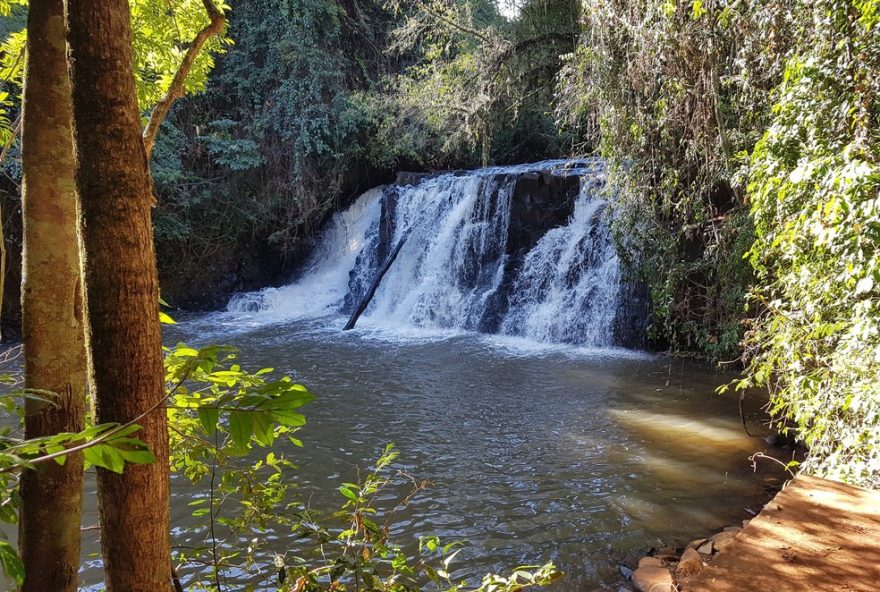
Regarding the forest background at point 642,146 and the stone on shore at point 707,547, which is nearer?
the forest background at point 642,146

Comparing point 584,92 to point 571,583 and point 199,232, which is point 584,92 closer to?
point 571,583

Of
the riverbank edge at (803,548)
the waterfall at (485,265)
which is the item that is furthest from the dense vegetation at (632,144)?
the waterfall at (485,265)

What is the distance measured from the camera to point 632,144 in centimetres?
641

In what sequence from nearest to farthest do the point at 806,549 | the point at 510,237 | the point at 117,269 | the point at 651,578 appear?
the point at 117,269
the point at 806,549
the point at 651,578
the point at 510,237

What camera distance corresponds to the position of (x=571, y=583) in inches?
143

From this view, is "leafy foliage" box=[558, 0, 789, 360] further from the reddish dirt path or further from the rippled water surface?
the reddish dirt path

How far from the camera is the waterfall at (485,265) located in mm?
9742

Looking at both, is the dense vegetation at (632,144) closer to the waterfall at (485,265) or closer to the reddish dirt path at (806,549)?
the reddish dirt path at (806,549)

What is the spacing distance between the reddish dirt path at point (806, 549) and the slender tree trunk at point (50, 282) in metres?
2.20

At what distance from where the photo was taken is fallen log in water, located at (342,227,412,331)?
11180 mm

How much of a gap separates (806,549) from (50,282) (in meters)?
3.05

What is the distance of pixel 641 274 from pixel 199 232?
10083mm

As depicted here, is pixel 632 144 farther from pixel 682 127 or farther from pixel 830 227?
pixel 830 227

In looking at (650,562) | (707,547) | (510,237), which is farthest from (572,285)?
(650,562)
